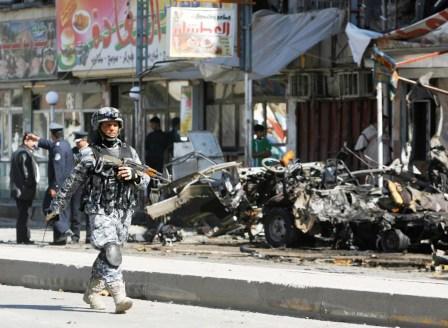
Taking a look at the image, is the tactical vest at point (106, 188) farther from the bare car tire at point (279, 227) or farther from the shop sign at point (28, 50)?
the shop sign at point (28, 50)

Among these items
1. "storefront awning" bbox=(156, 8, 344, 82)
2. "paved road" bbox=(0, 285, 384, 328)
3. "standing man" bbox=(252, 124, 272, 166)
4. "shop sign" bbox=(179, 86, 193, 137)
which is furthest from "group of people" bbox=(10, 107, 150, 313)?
"shop sign" bbox=(179, 86, 193, 137)

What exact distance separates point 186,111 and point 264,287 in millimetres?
15781

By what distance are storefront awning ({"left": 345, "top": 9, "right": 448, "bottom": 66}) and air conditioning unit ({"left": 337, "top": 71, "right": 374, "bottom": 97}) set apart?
2.55 meters

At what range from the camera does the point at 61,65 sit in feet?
92.4

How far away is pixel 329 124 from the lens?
2378cm

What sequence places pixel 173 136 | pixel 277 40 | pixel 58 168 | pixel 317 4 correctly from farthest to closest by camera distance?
pixel 173 136 → pixel 317 4 → pixel 277 40 → pixel 58 168

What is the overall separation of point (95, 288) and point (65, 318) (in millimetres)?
386

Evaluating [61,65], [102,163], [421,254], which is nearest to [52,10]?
[61,65]

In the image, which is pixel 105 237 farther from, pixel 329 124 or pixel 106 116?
pixel 329 124

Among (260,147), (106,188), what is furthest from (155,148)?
(106,188)

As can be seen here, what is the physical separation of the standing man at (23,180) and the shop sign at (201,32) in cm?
371

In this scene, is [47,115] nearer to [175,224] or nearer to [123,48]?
[123,48]

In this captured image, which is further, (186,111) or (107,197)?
(186,111)

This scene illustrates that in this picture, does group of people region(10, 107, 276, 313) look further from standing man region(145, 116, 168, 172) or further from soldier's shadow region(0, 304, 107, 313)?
standing man region(145, 116, 168, 172)
